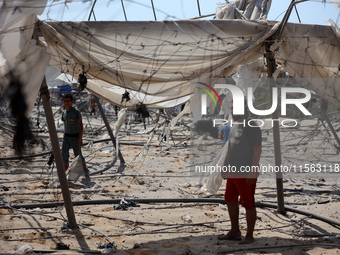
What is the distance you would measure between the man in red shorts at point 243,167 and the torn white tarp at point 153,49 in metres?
0.85

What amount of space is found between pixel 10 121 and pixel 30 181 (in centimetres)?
377

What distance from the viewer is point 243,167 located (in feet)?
14.7

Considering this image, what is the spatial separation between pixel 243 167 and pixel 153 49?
5.22 ft

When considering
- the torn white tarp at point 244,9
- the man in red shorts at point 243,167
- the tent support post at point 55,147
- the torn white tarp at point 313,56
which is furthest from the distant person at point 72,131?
the torn white tarp at point 313,56

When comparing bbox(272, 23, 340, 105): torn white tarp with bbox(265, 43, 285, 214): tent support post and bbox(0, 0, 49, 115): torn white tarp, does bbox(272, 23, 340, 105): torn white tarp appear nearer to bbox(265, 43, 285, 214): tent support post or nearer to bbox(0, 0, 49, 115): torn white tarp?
bbox(265, 43, 285, 214): tent support post

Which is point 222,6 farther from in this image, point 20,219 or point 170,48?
A: point 20,219

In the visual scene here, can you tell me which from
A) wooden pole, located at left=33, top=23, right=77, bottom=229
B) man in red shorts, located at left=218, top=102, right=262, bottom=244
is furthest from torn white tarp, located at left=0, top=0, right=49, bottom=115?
man in red shorts, located at left=218, top=102, right=262, bottom=244

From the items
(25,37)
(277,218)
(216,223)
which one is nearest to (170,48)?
(25,37)

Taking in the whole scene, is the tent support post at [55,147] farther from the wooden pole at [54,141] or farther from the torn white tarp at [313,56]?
the torn white tarp at [313,56]

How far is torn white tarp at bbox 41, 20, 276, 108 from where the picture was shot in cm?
455

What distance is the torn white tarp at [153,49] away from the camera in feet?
14.9

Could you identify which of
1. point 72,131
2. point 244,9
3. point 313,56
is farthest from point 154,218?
point 244,9

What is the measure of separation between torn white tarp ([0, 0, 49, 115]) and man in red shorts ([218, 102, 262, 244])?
208cm

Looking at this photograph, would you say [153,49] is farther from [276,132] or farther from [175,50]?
[276,132]
